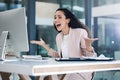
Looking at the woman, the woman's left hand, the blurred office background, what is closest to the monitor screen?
the woman

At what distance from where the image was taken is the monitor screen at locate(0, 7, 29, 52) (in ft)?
6.22

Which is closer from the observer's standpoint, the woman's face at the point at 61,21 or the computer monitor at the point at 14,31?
the computer monitor at the point at 14,31

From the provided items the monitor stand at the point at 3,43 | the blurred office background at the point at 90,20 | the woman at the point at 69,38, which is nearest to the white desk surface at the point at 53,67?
the monitor stand at the point at 3,43

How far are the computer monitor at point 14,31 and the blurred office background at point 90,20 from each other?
6.58ft

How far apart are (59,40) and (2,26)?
0.75 meters

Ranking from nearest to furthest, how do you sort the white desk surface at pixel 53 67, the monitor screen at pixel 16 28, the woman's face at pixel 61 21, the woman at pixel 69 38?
the white desk surface at pixel 53 67 < the monitor screen at pixel 16 28 < the woman at pixel 69 38 < the woman's face at pixel 61 21

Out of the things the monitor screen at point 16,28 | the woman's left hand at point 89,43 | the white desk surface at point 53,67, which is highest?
the monitor screen at point 16,28

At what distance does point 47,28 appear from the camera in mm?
4273

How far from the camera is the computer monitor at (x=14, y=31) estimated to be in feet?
6.23

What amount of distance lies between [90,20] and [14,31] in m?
2.31

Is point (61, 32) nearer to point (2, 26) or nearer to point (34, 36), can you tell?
point (2, 26)

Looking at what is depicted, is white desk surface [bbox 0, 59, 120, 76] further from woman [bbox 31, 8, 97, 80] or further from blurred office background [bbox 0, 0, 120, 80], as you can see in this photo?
blurred office background [bbox 0, 0, 120, 80]

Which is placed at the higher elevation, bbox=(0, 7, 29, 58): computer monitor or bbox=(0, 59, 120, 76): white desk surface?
bbox=(0, 7, 29, 58): computer monitor

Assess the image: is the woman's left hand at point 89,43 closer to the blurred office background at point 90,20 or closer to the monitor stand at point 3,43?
the monitor stand at point 3,43
